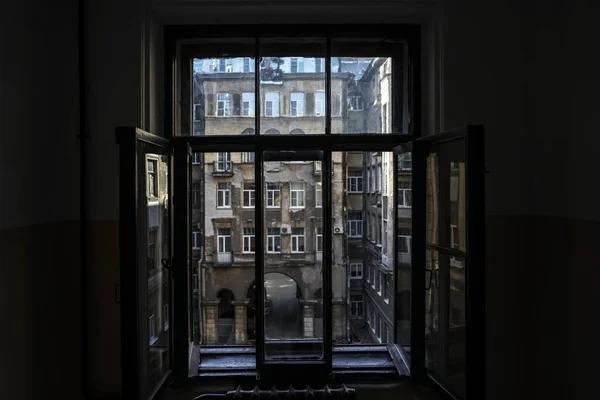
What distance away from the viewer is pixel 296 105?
134 inches

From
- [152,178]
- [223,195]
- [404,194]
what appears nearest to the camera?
[152,178]

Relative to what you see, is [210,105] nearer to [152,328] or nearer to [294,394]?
[152,328]

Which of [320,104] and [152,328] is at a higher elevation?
[320,104]

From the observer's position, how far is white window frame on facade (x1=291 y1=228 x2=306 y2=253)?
11.3 ft

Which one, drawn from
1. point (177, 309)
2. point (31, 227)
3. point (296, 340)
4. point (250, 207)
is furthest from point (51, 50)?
point (296, 340)

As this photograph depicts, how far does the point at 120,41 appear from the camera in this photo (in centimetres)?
320

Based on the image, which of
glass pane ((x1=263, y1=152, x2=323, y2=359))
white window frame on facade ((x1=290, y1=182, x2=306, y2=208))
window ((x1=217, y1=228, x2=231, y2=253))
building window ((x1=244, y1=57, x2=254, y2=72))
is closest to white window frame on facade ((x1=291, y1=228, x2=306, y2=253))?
glass pane ((x1=263, y1=152, x2=323, y2=359))

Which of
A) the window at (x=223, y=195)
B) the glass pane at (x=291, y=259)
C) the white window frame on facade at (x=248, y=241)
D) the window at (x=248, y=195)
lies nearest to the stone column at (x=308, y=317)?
the glass pane at (x=291, y=259)

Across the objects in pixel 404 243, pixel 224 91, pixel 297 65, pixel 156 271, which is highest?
pixel 297 65

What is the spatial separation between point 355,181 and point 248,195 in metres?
0.77

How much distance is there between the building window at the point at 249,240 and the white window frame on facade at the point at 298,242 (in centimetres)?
27

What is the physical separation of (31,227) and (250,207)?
133cm

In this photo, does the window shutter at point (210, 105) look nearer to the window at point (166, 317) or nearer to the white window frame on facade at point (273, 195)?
the white window frame on facade at point (273, 195)

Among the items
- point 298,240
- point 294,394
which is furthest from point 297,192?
point 294,394
